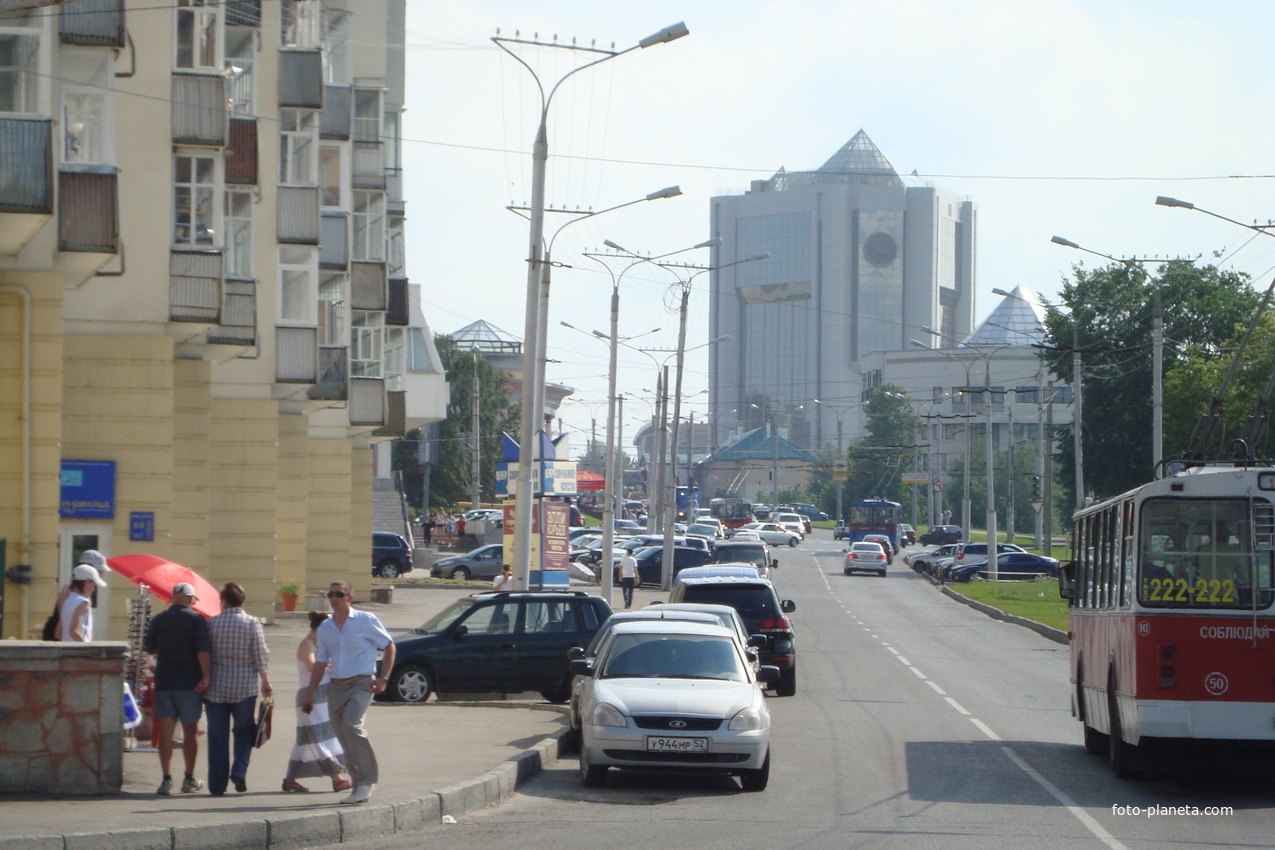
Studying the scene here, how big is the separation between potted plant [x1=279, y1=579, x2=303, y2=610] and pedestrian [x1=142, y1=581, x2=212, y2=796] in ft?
81.4

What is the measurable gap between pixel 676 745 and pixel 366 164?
2780cm

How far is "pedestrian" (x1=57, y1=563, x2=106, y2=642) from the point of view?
12484mm

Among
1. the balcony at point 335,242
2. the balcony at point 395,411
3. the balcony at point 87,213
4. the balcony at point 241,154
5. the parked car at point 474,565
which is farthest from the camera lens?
the parked car at point 474,565

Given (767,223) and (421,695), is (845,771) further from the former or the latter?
(767,223)

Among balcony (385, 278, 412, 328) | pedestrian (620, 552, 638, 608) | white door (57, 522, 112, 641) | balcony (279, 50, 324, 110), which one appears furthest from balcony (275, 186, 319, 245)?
pedestrian (620, 552, 638, 608)

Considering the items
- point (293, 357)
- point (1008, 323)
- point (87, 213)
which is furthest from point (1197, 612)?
point (1008, 323)

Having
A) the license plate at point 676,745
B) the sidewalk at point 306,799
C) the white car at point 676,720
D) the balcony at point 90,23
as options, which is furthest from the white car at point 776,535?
the license plate at point 676,745

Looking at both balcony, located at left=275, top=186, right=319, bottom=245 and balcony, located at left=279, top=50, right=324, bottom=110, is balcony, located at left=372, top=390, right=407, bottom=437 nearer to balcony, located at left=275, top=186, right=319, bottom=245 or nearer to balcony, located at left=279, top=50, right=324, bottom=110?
balcony, located at left=275, top=186, right=319, bottom=245

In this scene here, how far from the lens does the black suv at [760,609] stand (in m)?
21.8

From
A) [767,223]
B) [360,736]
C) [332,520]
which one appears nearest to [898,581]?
[332,520]

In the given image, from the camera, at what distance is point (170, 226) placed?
80.1 feet

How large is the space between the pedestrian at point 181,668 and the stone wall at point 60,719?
29cm

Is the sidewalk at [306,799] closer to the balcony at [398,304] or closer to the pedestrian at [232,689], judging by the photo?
the pedestrian at [232,689]

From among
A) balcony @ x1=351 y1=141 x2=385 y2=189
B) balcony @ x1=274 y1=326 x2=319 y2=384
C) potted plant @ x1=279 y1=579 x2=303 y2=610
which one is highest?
balcony @ x1=351 y1=141 x2=385 y2=189
